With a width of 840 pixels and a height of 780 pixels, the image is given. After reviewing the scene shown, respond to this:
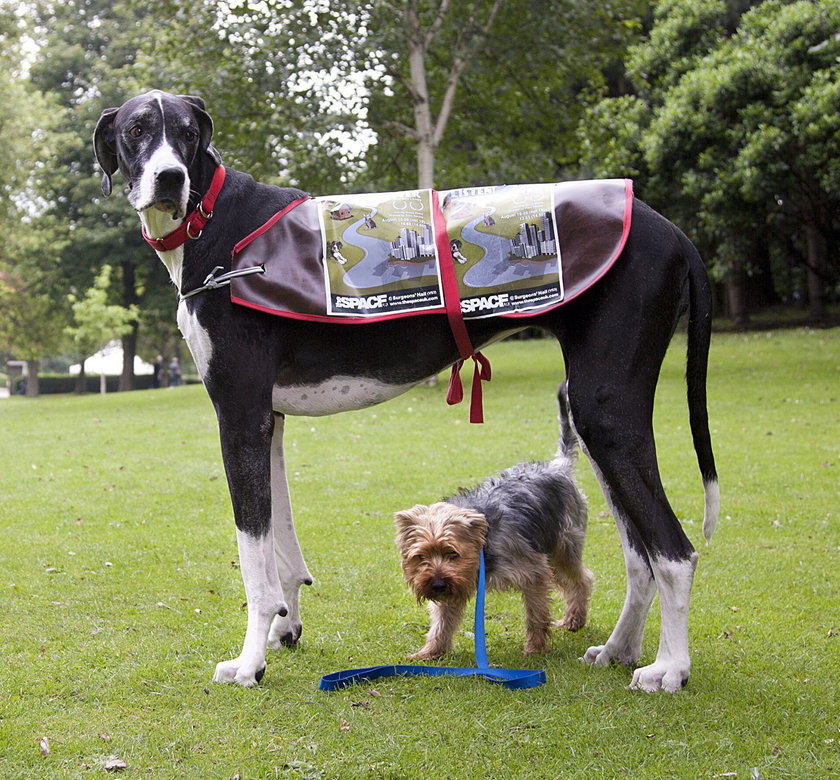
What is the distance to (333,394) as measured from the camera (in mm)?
4406

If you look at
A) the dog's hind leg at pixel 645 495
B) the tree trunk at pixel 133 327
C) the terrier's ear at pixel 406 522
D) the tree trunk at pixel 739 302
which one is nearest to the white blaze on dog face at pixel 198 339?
the terrier's ear at pixel 406 522

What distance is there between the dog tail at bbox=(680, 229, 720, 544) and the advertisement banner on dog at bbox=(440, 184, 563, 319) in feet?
2.08

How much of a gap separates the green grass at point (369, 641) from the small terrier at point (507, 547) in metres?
0.21

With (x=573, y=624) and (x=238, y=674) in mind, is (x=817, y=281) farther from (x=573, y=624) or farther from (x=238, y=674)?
(x=238, y=674)

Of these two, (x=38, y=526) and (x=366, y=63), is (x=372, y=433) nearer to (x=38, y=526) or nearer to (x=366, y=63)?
(x=38, y=526)

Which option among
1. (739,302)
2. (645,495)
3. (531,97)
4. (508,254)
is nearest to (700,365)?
(645,495)

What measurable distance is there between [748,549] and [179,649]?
4.25 m

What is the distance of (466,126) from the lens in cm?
2000

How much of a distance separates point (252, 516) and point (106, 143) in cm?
179

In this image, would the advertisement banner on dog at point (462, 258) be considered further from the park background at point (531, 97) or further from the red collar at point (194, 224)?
the park background at point (531, 97)

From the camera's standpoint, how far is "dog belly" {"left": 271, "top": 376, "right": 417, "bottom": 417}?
4383 millimetres

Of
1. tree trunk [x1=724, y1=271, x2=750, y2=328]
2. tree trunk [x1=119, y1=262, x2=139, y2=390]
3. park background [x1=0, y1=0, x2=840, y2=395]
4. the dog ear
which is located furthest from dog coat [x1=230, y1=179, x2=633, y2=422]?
tree trunk [x1=119, y1=262, x2=139, y2=390]

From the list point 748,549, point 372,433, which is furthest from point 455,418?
point 748,549

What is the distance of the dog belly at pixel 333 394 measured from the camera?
4.38 meters
